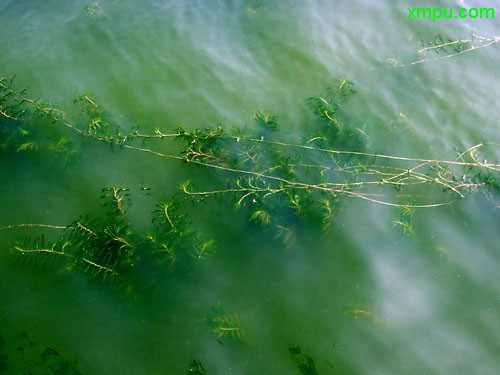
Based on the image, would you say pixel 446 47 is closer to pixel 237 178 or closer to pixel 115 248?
pixel 237 178

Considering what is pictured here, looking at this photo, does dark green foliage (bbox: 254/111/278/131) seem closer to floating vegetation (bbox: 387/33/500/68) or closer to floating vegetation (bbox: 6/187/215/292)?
floating vegetation (bbox: 6/187/215/292)

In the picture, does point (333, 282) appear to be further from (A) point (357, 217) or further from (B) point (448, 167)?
(B) point (448, 167)

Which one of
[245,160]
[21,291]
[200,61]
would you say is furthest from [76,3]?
[21,291]

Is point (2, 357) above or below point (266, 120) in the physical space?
below

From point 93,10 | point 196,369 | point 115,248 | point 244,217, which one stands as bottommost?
point 196,369

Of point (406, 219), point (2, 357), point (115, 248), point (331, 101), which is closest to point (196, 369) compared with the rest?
point (115, 248)

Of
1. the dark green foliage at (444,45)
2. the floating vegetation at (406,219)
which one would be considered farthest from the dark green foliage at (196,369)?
the dark green foliage at (444,45)

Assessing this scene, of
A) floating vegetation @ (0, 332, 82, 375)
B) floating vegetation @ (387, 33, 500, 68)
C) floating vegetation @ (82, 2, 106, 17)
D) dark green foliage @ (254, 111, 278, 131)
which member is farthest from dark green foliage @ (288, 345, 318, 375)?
floating vegetation @ (82, 2, 106, 17)
